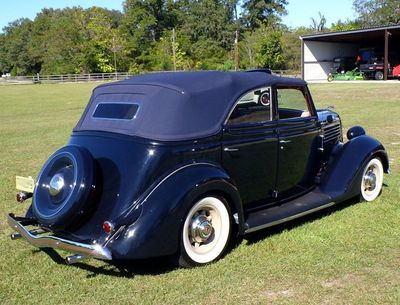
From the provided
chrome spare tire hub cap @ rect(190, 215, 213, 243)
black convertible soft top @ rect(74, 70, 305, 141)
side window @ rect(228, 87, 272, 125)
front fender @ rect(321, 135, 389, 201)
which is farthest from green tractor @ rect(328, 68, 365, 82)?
chrome spare tire hub cap @ rect(190, 215, 213, 243)

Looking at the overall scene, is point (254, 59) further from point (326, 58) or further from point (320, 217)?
point (320, 217)

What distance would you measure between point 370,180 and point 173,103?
9.15 feet

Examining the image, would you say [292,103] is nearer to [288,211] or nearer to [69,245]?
[288,211]

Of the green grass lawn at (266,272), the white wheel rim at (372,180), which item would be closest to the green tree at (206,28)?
the white wheel rim at (372,180)

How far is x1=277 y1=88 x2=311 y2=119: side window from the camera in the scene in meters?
5.11

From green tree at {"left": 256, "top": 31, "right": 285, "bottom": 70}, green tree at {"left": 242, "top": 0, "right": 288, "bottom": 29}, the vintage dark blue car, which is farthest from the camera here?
green tree at {"left": 242, "top": 0, "right": 288, "bottom": 29}

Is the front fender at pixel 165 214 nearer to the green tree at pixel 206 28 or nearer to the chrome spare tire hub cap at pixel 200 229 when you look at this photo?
the chrome spare tire hub cap at pixel 200 229

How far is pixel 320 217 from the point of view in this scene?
5379 mm

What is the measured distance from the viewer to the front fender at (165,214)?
12.2ft

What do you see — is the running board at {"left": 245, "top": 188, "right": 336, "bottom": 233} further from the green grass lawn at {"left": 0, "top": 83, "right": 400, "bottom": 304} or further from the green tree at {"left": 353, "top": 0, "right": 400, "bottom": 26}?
the green tree at {"left": 353, "top": 0, "right": 400, "bottom": 26}

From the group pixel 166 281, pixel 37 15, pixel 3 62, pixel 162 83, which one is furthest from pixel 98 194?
pixel 37 15

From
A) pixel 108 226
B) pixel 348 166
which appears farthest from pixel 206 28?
pixel 108 226

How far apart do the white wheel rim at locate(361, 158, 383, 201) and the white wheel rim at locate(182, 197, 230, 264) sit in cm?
224

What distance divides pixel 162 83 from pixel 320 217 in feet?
7.44
